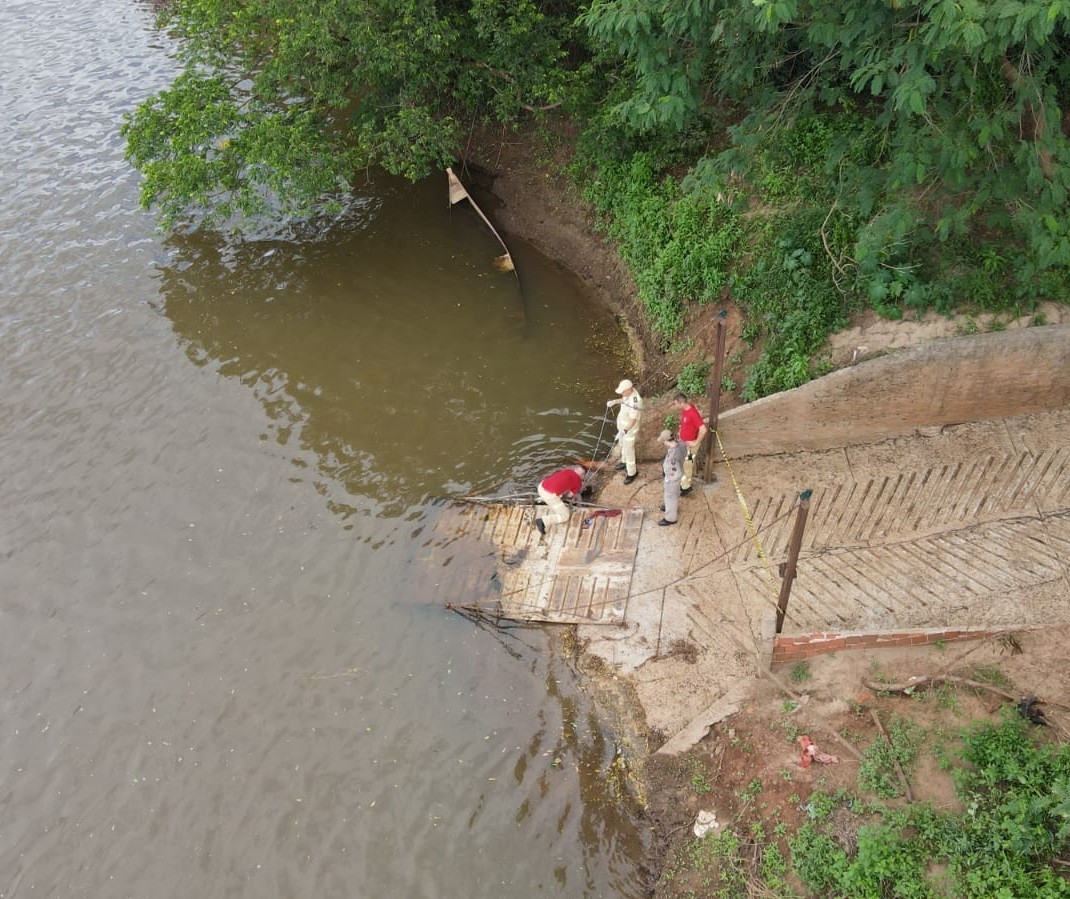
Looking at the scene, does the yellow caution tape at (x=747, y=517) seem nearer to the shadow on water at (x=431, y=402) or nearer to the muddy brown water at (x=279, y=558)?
the shadow on water at (x=431, y=402)

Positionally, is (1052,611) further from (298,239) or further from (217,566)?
(298,239)

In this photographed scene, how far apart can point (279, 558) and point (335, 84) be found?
29.4 feet

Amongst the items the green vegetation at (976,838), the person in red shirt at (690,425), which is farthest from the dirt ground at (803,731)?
the person in red shirt at (690,425)

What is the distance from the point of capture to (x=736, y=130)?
1106 cm

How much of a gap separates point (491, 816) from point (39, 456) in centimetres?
968

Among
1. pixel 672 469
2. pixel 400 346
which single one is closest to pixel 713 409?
pixel 672 469

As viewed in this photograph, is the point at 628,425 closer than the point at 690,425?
No

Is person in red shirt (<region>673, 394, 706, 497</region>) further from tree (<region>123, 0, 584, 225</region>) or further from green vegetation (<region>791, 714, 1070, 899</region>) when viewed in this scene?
tree (<region>123, 0, 584, 225</region>)

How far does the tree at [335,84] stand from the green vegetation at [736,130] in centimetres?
5

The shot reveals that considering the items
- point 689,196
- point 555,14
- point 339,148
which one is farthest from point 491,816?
point 555,14

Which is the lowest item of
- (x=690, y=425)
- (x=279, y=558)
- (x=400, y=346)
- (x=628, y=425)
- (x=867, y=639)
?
(x=279, y=558)

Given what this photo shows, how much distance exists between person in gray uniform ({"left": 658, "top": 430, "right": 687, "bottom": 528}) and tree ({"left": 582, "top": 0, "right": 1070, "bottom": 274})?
339cm

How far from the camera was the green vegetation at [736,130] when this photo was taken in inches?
343

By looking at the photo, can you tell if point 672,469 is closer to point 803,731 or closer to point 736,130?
point 803,731
